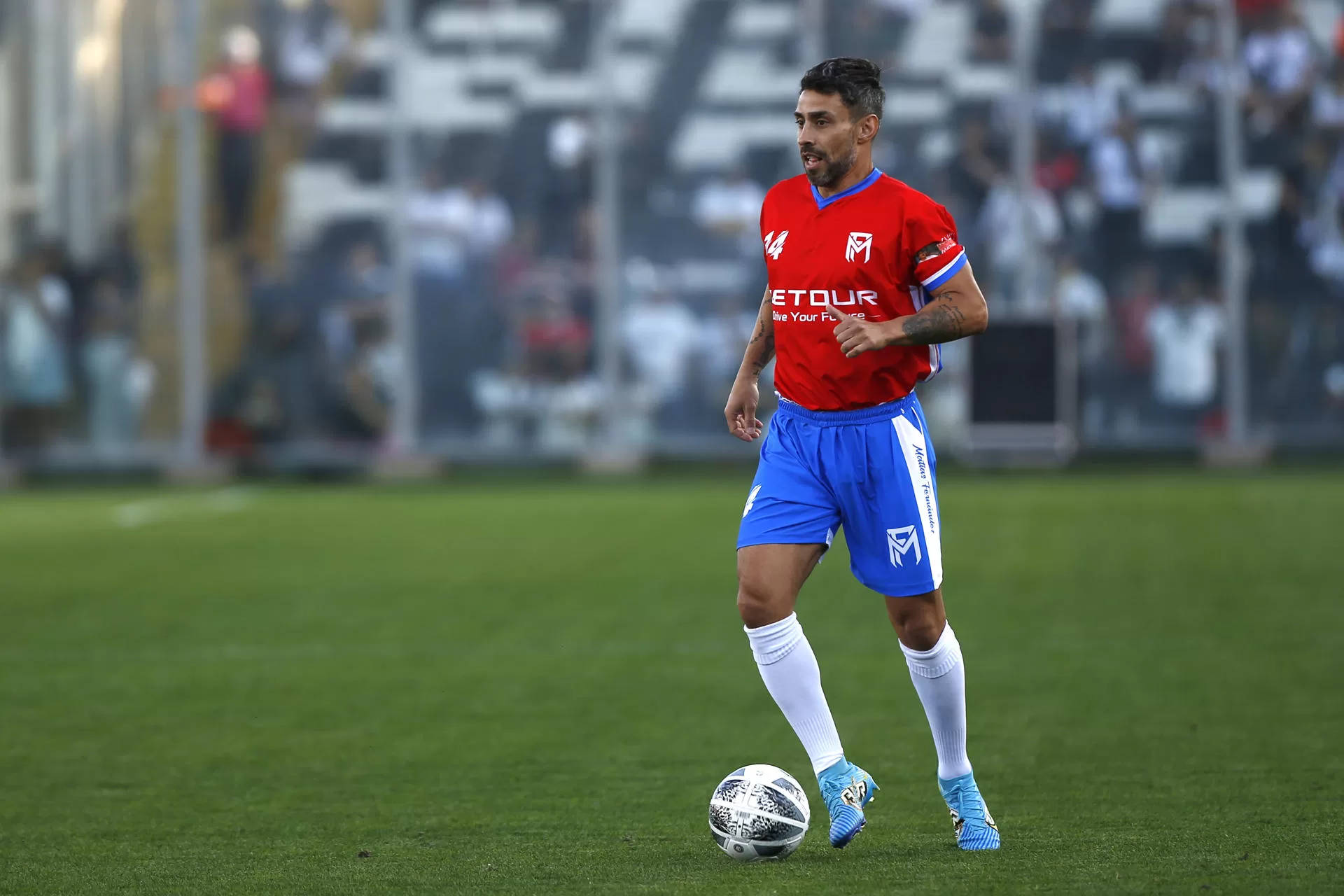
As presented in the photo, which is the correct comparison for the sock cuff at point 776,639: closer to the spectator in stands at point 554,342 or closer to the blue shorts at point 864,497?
the blue shorts at point 864,497

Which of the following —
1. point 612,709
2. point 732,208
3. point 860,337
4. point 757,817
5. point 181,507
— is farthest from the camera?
point 732,208

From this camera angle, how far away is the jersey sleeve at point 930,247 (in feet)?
16.3

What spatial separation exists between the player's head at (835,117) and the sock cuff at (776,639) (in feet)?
3.93

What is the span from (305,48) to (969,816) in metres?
17.4

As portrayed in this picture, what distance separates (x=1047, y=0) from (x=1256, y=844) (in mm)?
16307

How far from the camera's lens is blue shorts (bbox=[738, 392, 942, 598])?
16.5 ft

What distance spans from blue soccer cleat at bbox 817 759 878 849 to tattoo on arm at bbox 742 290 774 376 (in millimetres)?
1153

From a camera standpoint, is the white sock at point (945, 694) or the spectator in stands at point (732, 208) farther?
the spectator in stands at point (732, 208)

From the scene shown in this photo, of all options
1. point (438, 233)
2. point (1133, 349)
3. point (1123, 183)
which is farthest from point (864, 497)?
point (438, 233)

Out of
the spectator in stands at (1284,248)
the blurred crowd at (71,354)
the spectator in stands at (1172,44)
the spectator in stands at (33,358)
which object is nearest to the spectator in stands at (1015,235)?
the spectator in stands at (1172,44)

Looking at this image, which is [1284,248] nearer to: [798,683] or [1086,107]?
[1086,107]

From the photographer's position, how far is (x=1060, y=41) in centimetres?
1995

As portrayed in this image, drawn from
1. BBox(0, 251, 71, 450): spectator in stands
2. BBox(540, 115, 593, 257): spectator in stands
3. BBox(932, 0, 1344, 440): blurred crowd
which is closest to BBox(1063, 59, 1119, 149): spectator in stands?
BBox(932, 0, 1344, 440): blurred crowd

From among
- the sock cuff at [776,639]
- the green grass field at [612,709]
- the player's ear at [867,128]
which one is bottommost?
the green grass field at [612,709]
